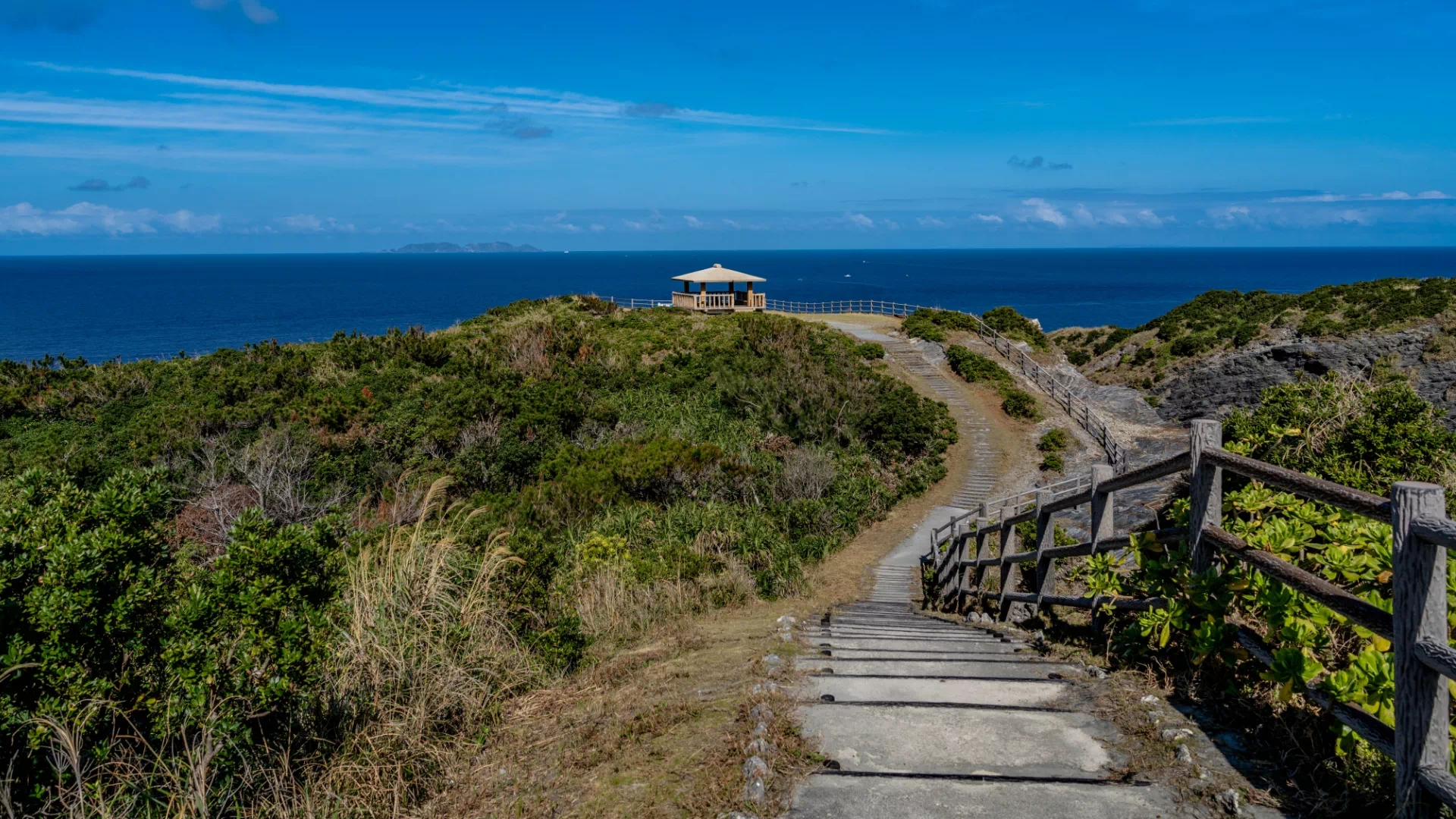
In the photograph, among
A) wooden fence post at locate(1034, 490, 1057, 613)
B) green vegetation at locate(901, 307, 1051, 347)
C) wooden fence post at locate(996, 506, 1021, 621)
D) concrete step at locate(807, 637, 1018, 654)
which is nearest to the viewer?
concrete step at locate(807, 637, 1018, 654)

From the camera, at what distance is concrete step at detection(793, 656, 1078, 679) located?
5.14 meters

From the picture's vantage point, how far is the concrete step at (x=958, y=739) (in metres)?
3.71

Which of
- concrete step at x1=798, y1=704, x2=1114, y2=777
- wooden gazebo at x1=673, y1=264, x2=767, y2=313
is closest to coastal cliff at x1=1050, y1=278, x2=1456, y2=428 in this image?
wooden gazebo at x1=673, y1=264, x2=767, y2=313

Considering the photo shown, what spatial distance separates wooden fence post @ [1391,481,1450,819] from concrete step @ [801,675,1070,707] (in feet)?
5.79

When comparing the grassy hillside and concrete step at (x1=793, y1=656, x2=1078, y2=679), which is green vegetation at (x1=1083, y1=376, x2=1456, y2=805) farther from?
the grassy hillside

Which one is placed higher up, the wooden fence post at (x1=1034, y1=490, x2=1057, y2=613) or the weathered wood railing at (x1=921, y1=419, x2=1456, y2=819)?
the weathered wood railing at (x1=921, y1=419, x2=1456, y2=819)

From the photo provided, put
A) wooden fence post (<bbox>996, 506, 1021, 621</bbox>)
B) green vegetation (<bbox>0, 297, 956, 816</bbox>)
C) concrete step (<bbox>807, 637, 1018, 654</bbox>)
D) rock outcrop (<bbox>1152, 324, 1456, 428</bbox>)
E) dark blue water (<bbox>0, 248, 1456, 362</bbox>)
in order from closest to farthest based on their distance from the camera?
green vegetation (<bbox>0, 297, 956, 816</bbox>)
concrete step (<bbox>807, 637, 1018, 654</bbox>)
wooden fence post (<bbox>996, 506, 1021, 621</bbox>)
rock outcrop (<bbox>1152, 324, 1456, 428</bbox>)
dark blue water (<bbox>0, 248, 1456, 362</bbox>)

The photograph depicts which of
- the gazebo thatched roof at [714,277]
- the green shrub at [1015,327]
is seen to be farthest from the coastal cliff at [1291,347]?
the gazebo thatched roof at [714,277]

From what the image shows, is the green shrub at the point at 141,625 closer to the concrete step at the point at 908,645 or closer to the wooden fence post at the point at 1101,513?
the concrete step at the point at 908,645

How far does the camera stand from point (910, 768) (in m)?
3.70

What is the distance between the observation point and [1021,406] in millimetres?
28906

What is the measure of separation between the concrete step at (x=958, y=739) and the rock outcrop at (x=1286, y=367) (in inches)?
1078

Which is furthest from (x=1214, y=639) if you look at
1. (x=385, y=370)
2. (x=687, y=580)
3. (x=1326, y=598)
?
(x=385, y=370)

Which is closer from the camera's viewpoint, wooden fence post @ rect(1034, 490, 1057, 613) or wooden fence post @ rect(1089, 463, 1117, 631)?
wooden fence post @ rect(1089, 463, 1117, 631)
